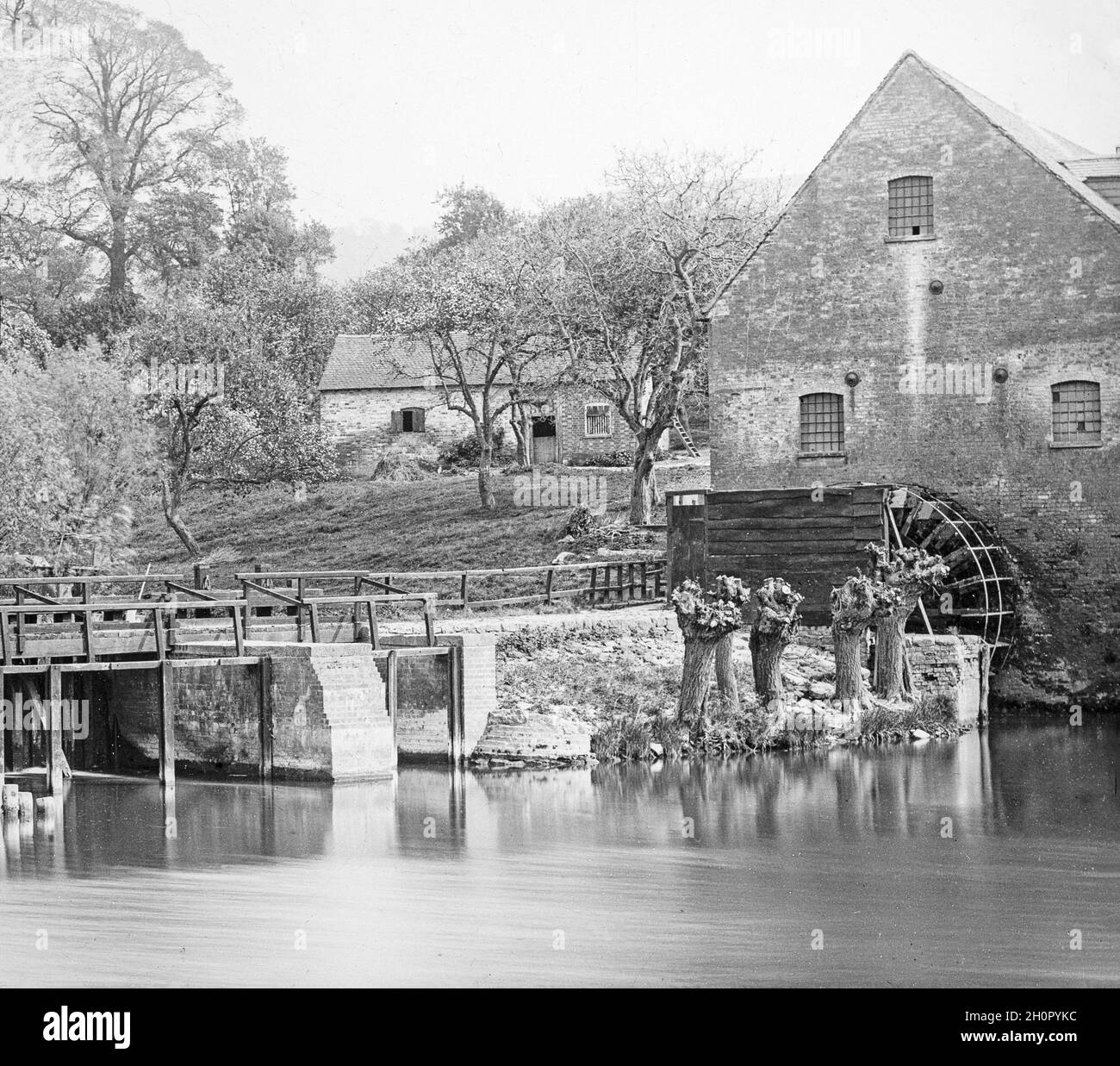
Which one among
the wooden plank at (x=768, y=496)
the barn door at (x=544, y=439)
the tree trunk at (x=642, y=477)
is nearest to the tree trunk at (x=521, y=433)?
the barn door at (x=544, y=439)

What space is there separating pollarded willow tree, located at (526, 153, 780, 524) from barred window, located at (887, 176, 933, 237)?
208 inches

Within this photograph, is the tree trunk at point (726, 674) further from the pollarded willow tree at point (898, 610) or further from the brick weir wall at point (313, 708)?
the brick weir wall at point (313, 708)

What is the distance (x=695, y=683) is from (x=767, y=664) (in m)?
1.69

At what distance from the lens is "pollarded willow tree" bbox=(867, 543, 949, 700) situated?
29.8 metres

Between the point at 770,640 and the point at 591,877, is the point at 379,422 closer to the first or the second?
the point at 770,640

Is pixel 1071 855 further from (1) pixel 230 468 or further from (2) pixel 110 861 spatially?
(1) pixel 230 468

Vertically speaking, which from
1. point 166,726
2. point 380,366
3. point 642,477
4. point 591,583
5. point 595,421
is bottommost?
point 166,726

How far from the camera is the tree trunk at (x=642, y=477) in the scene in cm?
4138

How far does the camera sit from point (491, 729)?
26656 millimetres

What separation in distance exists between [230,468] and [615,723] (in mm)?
27246

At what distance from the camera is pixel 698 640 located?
2692cm

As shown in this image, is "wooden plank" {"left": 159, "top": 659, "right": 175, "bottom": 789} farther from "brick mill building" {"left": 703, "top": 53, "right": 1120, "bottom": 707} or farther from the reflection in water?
"brick mill building" {"left": 703, "top": 53, "right": 1120, "bottom": 707}

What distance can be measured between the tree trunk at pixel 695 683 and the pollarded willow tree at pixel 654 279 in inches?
521

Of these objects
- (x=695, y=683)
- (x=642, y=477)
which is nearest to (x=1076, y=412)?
(x=695, y=683)
